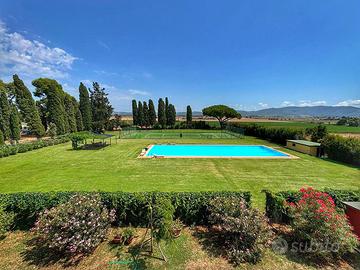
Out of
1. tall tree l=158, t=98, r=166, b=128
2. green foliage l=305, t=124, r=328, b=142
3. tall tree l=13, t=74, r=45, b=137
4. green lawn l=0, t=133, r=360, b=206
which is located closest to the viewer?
green lawn l=0, t=133, r=360, b=206

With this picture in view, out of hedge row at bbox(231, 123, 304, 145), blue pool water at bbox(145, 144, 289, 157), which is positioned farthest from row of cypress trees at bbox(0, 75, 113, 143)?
hedge row at bbox(231, 123, 304, 145)

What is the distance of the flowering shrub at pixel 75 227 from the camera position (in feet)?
12.9

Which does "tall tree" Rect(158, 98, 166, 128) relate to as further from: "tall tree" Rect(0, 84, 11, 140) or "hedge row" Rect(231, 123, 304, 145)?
"tall tree" Rect(0, 84, 11, 140)

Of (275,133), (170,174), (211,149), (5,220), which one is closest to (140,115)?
(211,149)

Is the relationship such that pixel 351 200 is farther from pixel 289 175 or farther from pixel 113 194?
pixel 113 194

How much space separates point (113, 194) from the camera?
17.7 ft

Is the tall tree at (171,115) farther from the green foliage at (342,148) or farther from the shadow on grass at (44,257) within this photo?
the shadow on grass at (44,257)

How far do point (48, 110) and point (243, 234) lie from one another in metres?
31.9

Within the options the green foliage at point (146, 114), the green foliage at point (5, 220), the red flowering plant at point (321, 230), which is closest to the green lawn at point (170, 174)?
the red flowering plant at point (321, 230)

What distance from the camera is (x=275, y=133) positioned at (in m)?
22.8

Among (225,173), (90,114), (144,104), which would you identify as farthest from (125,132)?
(225,173)

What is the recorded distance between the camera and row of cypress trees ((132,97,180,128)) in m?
42.9

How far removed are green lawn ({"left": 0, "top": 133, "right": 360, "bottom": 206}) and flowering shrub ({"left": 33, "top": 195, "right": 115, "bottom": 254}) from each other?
3.92 meters

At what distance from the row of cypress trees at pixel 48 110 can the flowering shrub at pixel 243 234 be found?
82.0 ft
